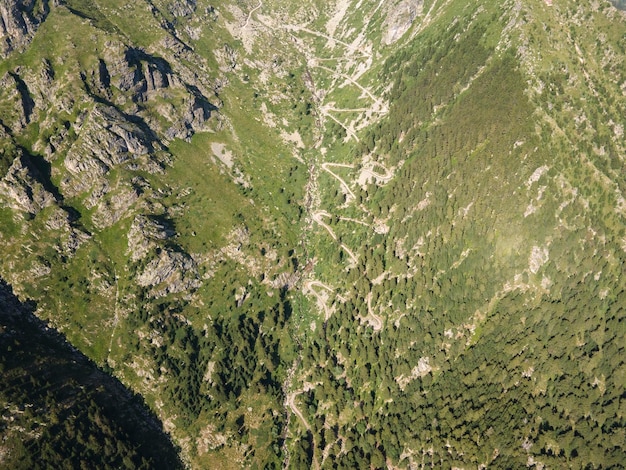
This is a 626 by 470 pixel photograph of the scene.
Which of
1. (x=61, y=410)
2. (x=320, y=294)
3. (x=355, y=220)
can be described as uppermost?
(x=355, y=220)

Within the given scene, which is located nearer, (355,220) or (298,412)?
(298,412)

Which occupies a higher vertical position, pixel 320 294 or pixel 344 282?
pixel 344 282

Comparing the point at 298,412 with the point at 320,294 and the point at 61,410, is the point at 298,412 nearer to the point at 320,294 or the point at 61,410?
the point at 320,294

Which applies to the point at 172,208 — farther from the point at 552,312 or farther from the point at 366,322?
the point at 552,312

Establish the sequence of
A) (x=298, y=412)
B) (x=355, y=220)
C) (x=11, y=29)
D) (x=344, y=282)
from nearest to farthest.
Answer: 1. (x=298, y=412)
2. (x=344, y=282)
3. (x=355, y=220)
4. (x=11, y=29)

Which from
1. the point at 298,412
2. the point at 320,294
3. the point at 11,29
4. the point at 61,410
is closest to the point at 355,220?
the point at 320,294

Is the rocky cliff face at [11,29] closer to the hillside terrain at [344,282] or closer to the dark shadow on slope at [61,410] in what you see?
the hillside terrain at [344,282]

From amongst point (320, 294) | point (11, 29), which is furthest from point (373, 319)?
point (11, 29)

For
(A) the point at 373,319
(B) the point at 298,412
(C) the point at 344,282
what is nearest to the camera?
(B) the point at 298,412
